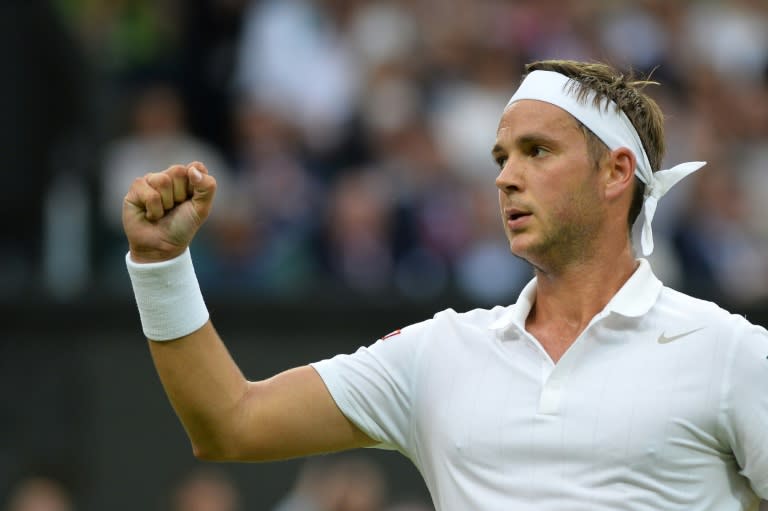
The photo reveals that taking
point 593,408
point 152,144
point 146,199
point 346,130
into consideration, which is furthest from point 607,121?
point 152,144

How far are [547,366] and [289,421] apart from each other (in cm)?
63

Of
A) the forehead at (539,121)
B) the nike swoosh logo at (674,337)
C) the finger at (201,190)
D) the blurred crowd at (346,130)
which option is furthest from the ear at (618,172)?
the blurred crowd at (346,130)

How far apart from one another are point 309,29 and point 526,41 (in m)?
1.39

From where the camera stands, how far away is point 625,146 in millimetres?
3725

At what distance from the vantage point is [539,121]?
12.1 feet

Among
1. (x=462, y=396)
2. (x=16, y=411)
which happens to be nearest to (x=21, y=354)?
(x=16, y=411)

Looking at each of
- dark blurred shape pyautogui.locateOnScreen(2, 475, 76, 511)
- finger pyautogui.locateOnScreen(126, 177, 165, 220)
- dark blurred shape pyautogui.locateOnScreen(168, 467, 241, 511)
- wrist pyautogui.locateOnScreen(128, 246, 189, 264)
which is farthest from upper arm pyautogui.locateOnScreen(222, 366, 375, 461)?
dark blurred shape pyautogui.locateOnScreen(2, 475, 76, 511)

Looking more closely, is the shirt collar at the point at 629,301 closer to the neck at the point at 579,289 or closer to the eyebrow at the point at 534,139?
the neck at the point at 579,289

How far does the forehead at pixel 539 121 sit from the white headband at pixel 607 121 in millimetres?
15

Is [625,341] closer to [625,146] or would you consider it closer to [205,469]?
[625,146]

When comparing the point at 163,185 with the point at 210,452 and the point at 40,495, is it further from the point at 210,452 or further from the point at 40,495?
the point at 40,495

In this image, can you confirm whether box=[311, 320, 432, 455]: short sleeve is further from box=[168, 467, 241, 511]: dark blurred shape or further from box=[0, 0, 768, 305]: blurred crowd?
box=[168, 467, 241, 511]: dark blurred shape

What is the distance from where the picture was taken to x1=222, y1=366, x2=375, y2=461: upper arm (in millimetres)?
3666

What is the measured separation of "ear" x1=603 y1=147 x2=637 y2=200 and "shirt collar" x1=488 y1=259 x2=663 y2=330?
19cm
